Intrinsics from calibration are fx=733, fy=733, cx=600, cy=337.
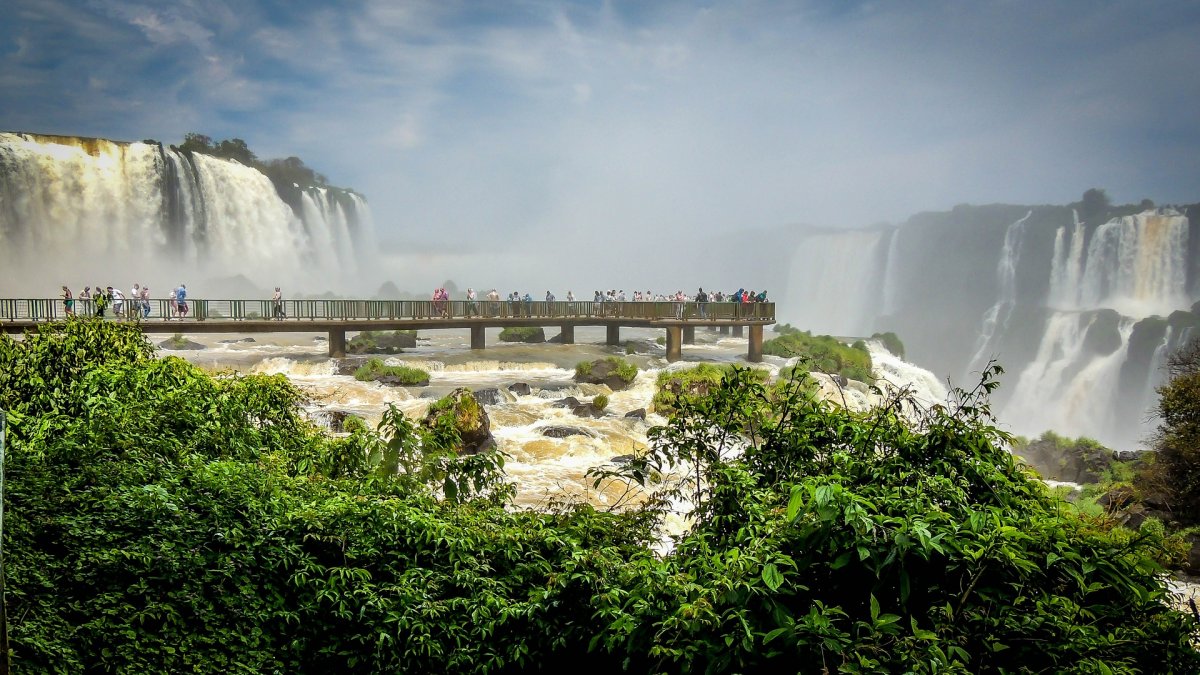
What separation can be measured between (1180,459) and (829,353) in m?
16.5

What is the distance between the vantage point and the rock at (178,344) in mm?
30750

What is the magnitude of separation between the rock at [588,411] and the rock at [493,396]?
6.60 ft

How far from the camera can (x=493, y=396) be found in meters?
19.8

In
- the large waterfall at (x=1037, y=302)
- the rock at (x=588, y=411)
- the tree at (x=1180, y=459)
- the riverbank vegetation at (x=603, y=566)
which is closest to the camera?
the riverbank vegetation at (x=603, y=566)

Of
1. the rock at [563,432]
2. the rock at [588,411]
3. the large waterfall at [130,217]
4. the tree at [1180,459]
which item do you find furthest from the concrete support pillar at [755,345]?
the large waterfall at [130,217]

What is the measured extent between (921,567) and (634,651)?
149 centimetres

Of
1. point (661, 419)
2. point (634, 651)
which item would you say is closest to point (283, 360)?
point (661, 419)

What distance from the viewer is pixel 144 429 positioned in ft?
23.0

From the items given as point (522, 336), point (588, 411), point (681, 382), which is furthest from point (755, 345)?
point (588, 411)

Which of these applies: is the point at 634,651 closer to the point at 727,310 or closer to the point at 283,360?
the point at 283,360

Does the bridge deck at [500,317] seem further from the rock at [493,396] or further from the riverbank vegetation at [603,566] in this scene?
the riverbank vegetation at [603,566]

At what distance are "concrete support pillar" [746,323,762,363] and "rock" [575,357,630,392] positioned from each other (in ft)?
33.9

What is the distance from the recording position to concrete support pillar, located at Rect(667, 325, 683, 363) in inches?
1257

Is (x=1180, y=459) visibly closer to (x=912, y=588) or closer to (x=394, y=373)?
(x=912, y=588)
